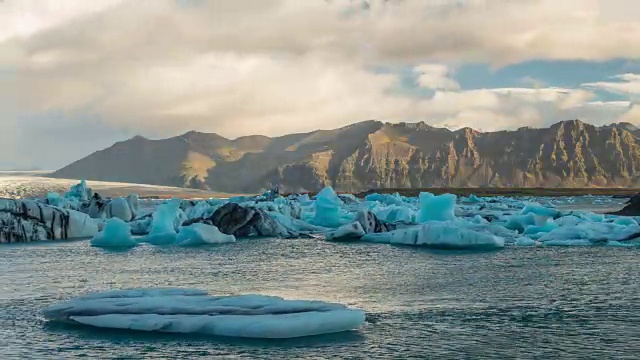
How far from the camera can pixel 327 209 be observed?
43375 mm

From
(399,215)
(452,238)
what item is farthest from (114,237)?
(399,215)

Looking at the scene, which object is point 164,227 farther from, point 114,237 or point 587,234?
point 587,234

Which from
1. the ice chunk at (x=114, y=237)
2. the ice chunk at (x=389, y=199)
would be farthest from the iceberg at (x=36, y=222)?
the ice chunk at (x=389, y=199)

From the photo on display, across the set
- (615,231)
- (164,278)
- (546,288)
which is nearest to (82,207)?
(164,278)

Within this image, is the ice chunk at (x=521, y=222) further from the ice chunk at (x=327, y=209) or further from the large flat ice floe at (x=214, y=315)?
the large flat ice floe at (x=214, y=315)

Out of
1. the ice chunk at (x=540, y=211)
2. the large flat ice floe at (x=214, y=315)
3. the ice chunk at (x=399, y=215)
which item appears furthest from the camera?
the ice chunk at (x=399, y=215)

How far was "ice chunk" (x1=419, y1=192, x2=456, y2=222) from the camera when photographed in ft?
121

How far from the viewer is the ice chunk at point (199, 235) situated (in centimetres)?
3300

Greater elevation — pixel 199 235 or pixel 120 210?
pixel 120 210

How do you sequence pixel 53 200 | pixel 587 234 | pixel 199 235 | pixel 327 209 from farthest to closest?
pixel 53 200 < pixel 327 209 < pixel 199 235 < pixel 587 234

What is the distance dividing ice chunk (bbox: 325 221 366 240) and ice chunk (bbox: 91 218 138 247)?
362 inches

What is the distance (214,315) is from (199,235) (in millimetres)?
20043

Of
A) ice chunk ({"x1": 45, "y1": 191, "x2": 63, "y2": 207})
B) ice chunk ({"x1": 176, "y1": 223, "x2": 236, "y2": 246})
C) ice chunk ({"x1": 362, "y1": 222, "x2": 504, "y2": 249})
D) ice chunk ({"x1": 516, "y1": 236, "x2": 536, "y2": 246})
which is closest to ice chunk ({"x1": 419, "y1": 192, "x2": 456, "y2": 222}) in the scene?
ice chunk ({"x1": 362, "y1": 222, "x2": 504, "y2": 249})

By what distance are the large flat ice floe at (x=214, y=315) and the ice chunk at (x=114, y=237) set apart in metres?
17.8
